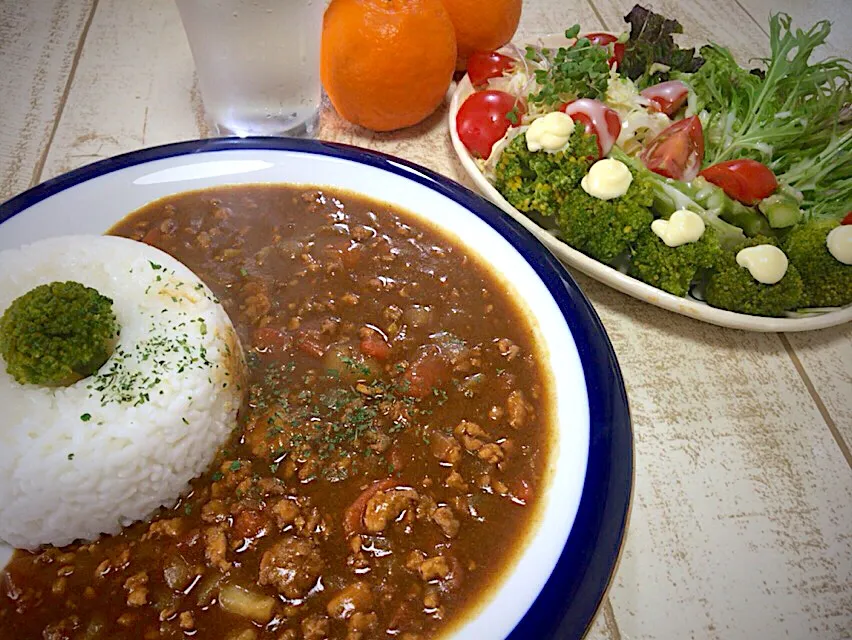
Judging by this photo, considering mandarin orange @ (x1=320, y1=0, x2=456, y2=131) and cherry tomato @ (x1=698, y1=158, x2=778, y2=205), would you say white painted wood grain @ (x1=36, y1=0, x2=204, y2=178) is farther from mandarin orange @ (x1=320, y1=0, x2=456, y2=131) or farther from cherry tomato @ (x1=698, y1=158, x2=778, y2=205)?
cherry tomato @ (x1=698, y1=158, x2=778, y2=205)

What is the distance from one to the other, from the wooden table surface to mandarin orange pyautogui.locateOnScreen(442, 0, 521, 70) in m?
0.31

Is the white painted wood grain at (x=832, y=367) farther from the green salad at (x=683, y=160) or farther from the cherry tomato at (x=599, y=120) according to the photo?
the cherry tomato at (x=599, y=120)

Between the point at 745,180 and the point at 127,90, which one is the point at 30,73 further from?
the point at 745,180

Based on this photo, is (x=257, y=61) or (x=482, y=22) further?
(x=482, y=22)

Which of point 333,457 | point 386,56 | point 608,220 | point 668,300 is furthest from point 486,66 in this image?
point 333,457

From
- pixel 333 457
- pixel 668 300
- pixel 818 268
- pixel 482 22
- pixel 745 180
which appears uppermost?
pixel 482 22

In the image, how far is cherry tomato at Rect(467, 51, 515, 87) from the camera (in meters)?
2.84

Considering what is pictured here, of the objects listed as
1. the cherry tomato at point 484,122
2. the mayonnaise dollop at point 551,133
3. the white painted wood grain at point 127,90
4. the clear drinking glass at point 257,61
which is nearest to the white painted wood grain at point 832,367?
the mayonnaise dollop at point 551,133

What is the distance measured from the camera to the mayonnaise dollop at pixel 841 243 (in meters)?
2.14

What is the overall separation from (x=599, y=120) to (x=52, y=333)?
1869 mm

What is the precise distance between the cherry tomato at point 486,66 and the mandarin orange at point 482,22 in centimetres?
8

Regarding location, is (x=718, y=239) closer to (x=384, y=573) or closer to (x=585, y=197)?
(x=585, y=197)

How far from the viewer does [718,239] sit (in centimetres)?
226

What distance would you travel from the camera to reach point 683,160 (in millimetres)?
2430
